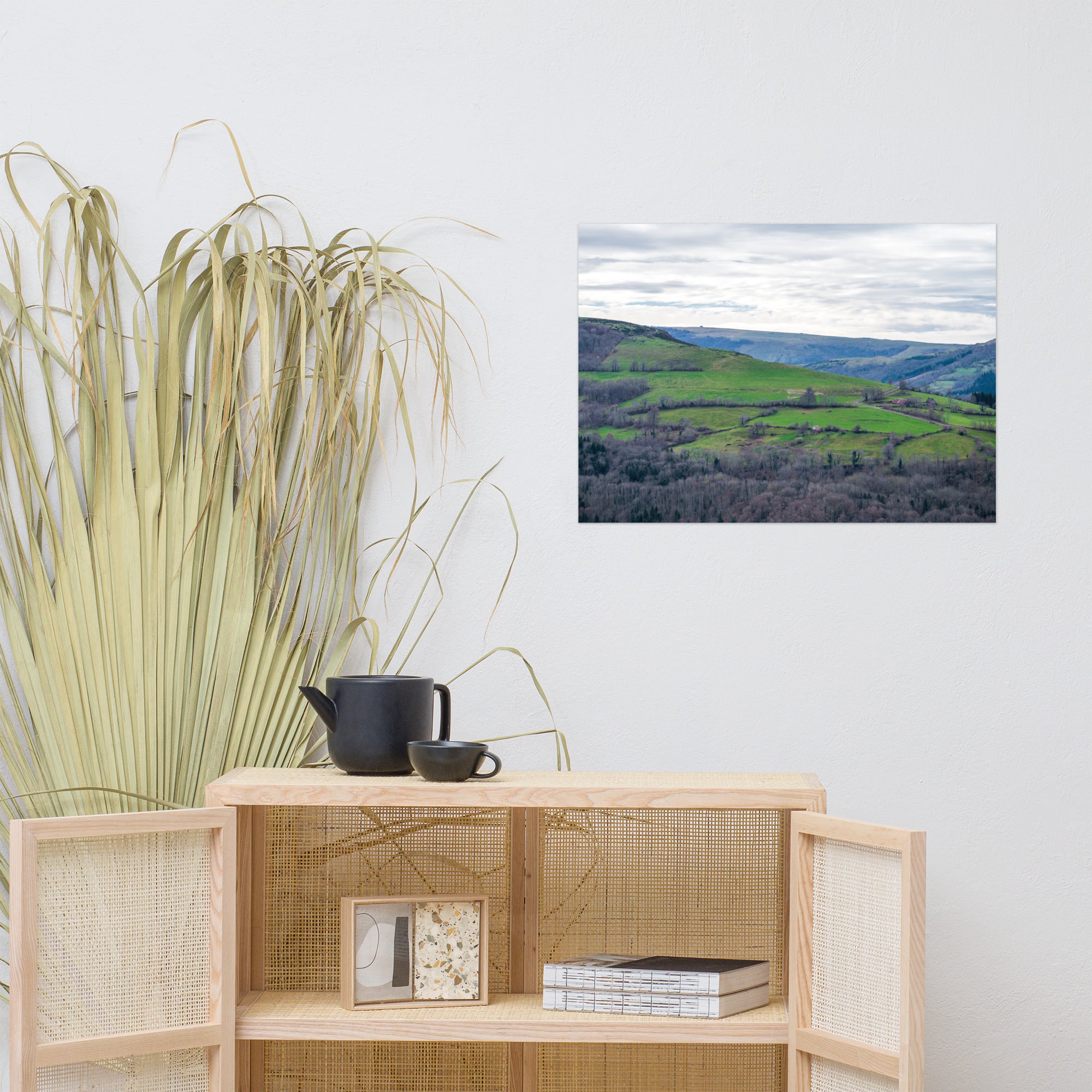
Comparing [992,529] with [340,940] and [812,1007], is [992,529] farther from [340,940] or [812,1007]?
[340,940]

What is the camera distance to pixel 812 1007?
1.37 metres

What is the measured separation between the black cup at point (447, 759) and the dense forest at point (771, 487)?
1.96 feet

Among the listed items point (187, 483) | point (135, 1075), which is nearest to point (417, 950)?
point (135, 1075)

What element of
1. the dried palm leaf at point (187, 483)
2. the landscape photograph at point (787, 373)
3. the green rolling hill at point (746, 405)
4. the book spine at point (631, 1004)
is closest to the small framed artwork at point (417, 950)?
the book spine at point (631, 1004)

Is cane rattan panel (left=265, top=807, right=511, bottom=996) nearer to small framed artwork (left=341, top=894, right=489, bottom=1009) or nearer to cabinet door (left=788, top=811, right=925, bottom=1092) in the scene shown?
small framed artwork (left=341, top=894, right=489, bottom=1009)

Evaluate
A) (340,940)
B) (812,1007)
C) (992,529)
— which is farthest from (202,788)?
(992,529)

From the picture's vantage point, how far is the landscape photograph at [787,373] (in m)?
1.89

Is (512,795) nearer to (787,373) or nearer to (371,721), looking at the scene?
(371,721)

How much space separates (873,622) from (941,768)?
282mm

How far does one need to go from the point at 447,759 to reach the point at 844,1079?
65 cm

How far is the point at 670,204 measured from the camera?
189 centimetres

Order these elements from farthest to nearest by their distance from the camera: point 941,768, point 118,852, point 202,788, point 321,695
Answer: point 941,768
point 202,788
point 321,695
point 118,852

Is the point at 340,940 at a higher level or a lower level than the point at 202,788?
lower

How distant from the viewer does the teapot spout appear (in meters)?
1.43
